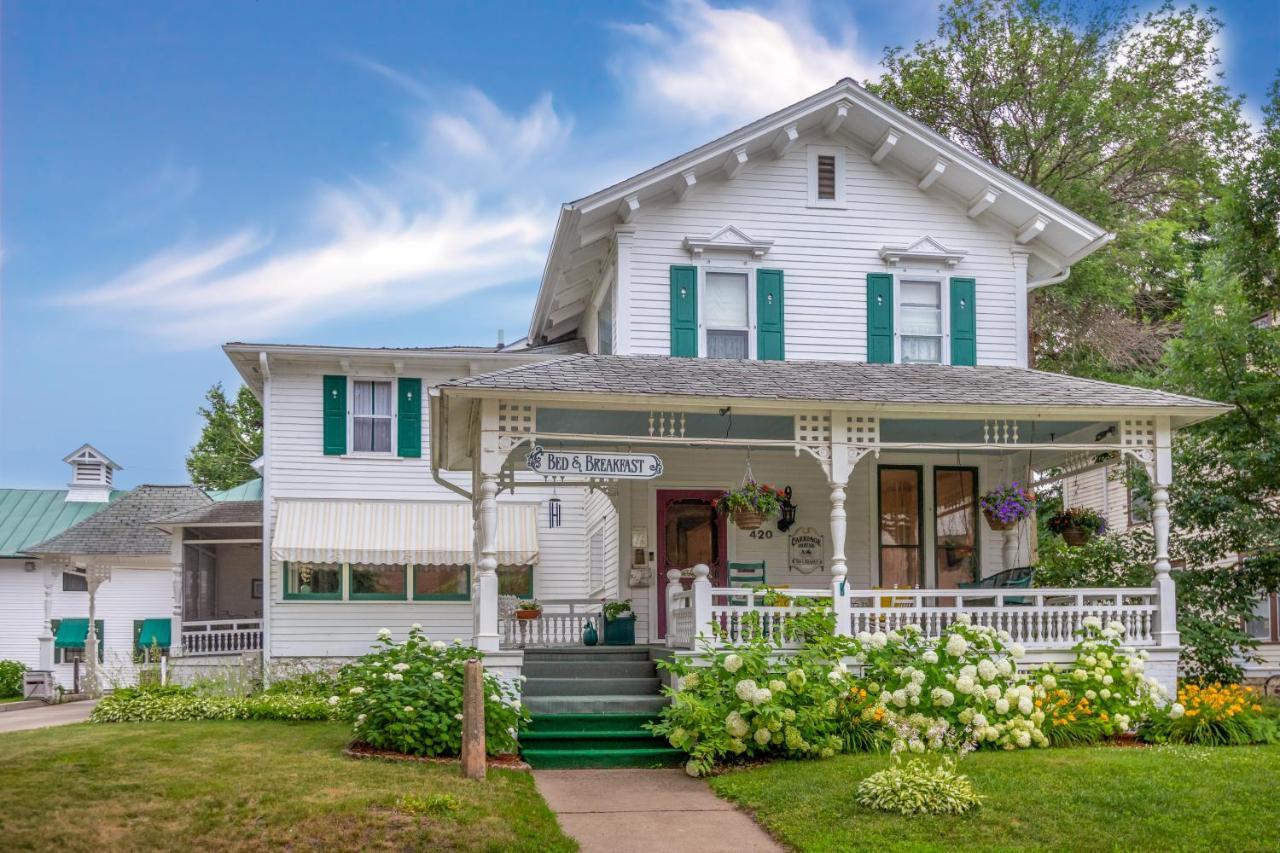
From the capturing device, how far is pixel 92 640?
2697 cm

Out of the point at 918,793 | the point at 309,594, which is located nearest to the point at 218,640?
→ the point at 309,594

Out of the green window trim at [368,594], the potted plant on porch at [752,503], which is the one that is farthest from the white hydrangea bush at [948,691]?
the green window trim at [368,594]

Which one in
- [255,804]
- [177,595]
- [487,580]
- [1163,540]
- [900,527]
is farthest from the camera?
[177,595]

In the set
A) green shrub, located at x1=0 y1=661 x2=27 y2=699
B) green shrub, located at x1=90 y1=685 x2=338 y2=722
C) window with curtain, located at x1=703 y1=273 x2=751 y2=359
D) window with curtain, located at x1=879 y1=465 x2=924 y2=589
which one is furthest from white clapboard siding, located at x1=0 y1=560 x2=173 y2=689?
window with curtain, located at x1=879 y1=465 x2=924 y2=589

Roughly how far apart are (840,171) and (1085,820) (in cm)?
1110

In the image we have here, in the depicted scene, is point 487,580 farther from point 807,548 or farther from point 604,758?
point 807,548

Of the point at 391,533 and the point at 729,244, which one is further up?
the point at 729,244

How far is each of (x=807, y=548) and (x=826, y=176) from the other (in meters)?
5.39

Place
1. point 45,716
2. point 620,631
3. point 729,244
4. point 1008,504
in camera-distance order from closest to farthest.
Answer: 1. point 1008,504
2. point 620,631
3. point 729,244
4. point 45,716

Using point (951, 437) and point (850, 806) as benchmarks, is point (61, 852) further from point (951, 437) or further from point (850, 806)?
point (951, 437)

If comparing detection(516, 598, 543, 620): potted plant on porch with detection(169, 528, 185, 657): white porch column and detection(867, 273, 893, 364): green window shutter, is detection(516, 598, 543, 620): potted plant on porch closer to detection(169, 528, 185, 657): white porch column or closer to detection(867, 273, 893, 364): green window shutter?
detection(867, 273, 893, 364): green window shutter

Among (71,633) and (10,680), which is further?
(71,633)

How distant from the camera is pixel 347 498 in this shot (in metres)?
21.8

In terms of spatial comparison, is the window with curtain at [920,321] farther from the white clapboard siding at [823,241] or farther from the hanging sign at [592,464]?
the hanging sign at [592,464]
